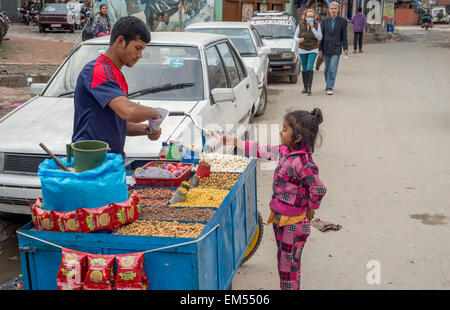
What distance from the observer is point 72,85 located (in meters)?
6.04

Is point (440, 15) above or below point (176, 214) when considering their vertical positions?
above

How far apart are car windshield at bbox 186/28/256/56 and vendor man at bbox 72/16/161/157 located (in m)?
7.74

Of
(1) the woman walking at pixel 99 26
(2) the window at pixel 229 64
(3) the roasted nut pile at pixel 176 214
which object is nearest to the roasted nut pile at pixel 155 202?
(3) the roasted nut pile at pixel 176 214

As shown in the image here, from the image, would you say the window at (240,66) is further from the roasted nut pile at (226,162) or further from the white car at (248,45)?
the roasted nut pile at (226,162)

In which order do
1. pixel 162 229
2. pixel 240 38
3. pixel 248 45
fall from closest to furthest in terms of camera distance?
pixel 162 229 → pixel 248 45 → pixel 240 38

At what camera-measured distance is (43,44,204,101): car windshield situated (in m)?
5.80

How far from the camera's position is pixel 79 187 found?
2.65 metres

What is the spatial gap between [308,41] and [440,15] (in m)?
48.8

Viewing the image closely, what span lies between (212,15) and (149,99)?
19165 mm

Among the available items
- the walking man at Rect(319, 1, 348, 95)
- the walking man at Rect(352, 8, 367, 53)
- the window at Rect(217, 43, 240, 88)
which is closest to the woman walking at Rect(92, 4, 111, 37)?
the walking man at Rect(319, 1, 348, 95)

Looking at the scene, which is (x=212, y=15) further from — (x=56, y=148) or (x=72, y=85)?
(x=56, y=148)

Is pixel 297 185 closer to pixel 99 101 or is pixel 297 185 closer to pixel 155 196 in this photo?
pixel 155 196

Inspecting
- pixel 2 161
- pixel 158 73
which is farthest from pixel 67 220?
→ pixel 158 73
